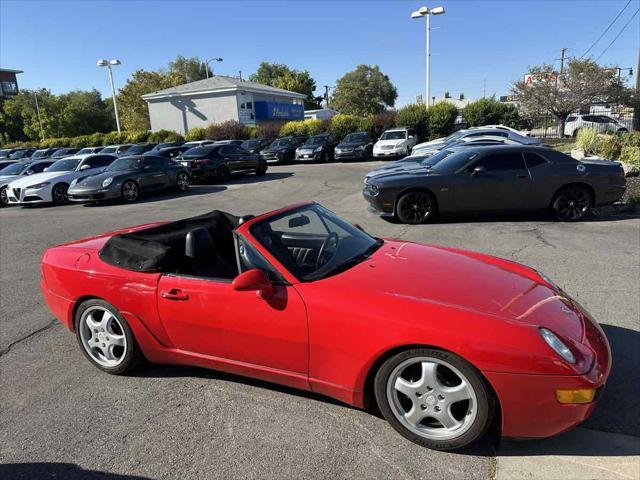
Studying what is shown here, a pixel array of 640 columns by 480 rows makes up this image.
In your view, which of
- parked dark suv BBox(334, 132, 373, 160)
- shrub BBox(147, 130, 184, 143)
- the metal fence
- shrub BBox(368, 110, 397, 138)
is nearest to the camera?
parked dark suv BBox(334, 132, 373, 160)

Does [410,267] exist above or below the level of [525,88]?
below

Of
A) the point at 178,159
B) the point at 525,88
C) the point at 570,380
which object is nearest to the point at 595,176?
the point at 570,380

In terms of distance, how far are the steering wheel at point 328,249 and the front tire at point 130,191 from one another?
1263 cm

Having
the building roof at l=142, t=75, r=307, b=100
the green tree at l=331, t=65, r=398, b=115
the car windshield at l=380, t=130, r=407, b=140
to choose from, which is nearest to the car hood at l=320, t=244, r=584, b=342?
the car windshield at l=380, t=130, r=407, b=140

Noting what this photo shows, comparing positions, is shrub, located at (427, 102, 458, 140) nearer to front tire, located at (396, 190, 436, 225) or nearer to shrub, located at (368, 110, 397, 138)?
shrub, located at (368, 110, 397, 138)

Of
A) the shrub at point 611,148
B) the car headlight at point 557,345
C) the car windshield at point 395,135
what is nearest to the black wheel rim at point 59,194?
the car windshield at point 395,135

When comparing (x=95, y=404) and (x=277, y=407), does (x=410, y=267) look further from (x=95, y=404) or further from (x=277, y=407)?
(x=95, y=404)

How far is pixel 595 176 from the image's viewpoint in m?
8.67

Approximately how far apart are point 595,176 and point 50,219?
1276 centimetres

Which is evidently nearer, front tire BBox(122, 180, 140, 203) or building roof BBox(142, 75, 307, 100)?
front tire BBox(122, 180, 140, 203)

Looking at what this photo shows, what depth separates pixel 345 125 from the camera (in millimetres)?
31688

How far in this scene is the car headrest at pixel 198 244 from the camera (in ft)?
11.5

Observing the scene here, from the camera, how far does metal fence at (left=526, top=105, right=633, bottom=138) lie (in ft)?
96.2

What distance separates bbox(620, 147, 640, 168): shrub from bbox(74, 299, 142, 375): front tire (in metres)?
14.1
